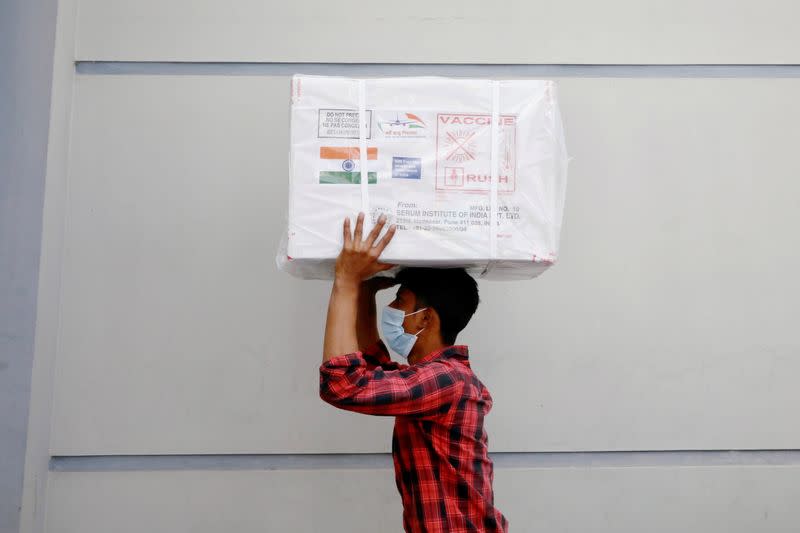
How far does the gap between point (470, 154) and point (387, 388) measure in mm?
623

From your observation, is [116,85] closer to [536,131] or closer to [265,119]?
[265,119]

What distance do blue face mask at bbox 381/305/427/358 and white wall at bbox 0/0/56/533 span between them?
4.56 ft

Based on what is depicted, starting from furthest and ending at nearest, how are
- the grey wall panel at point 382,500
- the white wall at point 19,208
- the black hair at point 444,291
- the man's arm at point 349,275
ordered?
the grey wall panel at point 382,500 → the white wall at point 19,208 → the black hair at point 444,291 → the man's arm at point 349,275

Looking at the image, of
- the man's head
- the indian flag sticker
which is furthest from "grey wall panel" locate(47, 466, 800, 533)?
the indian flag sticker

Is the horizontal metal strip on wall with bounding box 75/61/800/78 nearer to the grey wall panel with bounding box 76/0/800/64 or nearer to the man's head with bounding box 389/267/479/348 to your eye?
the grey wall panel with bounding box 76/0/800/64

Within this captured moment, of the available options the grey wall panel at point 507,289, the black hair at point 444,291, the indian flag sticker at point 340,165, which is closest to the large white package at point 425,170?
the indian flag sticker at point 340,165

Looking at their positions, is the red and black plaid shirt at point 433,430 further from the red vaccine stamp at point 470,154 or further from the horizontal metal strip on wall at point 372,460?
the horizontal metal strip on wall at point 372,460

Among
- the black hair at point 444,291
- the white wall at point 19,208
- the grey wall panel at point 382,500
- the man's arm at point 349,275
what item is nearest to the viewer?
the man's arm at point 349,275

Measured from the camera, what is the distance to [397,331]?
1.83 m

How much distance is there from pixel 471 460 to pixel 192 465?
1.26 meters

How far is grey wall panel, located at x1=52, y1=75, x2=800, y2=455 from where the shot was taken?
2465 mm

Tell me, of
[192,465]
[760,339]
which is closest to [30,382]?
[192,465]

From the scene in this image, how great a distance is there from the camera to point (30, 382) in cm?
234

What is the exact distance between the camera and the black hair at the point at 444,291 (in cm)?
179
